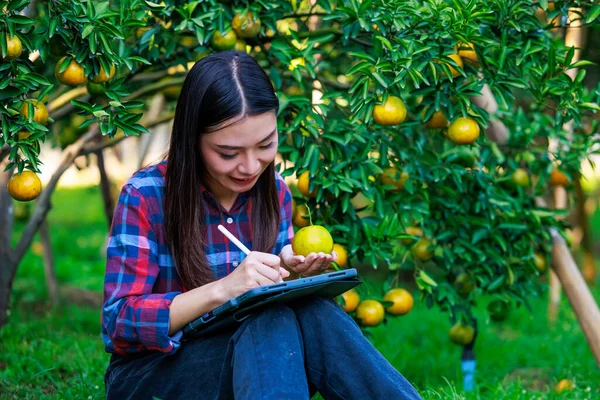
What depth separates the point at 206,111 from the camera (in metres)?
2.08

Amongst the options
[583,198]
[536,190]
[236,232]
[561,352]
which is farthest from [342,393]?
[583,198]

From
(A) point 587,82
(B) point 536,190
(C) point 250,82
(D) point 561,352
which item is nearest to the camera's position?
(C) point 250,82

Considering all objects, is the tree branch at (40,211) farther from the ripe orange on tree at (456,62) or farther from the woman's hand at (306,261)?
the ripe orange on tree at (456,62)

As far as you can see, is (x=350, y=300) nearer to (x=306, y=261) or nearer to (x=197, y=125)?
(x=306, y=261)

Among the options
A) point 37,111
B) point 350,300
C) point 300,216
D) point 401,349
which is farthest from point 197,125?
point 401,349

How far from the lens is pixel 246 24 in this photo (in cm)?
262

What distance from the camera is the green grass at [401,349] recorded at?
2.73 m

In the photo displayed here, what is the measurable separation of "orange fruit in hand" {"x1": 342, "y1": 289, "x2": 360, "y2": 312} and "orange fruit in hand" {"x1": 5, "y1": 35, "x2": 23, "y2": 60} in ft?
4.37

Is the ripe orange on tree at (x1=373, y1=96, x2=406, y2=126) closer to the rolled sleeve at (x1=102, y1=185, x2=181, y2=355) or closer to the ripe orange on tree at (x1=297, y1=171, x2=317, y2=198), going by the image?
the ripe orange on tree at (x1=297, y1=171, x2=317, y2=198)

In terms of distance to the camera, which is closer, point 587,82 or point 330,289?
point 330,289

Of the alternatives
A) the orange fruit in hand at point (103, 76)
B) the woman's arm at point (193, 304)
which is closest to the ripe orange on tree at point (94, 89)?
the orange fruit in hand at point (103, 76)

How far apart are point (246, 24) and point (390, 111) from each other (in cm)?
59

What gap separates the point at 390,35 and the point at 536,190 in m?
1.13

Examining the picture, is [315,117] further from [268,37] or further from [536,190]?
[536,190]
